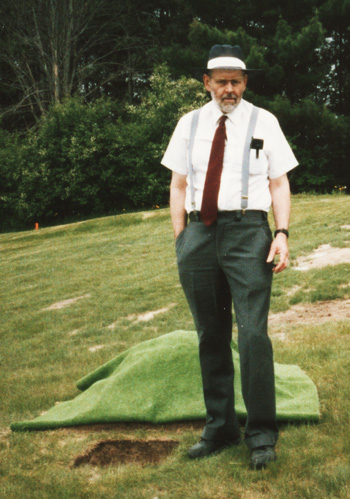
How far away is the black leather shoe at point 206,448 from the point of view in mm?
3271

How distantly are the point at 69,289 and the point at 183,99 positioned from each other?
1583 cm

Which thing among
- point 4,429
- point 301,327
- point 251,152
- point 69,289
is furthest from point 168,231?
point 251,152

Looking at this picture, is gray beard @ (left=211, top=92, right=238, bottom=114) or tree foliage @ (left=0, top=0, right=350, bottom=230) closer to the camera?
gray beard @ (left=211, top=92, right=238, bottom=114)

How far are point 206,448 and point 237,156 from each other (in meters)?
1.62

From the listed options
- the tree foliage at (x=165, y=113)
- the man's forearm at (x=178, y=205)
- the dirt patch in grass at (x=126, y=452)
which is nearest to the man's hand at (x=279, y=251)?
the man's forearm at (x=178, y=205)

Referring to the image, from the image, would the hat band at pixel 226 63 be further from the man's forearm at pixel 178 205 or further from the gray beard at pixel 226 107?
the man's forearm at pixel 178 205

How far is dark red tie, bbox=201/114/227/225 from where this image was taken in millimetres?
3027

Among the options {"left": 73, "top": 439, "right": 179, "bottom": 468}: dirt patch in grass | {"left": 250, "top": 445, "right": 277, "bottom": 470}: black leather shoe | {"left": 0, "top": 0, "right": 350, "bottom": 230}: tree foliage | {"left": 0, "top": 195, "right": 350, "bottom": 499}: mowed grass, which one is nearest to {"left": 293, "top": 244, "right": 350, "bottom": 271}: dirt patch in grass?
{"left": 0, "top": 195, "right": 350, "bottom": 499}: mowed grass

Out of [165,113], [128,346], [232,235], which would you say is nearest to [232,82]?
[232,235]

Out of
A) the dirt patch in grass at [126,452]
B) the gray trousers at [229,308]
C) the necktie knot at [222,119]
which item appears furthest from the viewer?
the dirt patch in grass at [126,452]

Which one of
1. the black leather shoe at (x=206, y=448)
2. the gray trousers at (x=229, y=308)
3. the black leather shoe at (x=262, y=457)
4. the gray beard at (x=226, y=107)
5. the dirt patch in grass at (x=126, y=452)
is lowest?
the dirt patch in grass at (x=126, y=452)

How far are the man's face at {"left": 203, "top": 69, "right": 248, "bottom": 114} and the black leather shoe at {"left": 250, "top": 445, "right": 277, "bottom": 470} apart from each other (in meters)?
1.79

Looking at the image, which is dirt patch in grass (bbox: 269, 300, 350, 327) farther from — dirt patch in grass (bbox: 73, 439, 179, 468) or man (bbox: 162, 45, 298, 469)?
man (bbox: 162, 45, 298, 469)

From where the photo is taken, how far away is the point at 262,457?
3.04 meters
